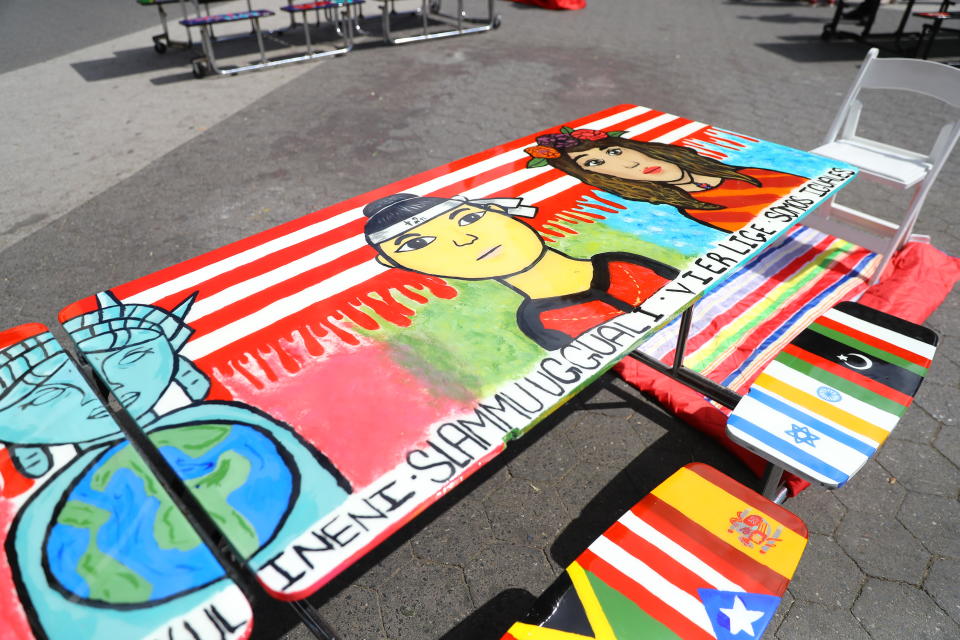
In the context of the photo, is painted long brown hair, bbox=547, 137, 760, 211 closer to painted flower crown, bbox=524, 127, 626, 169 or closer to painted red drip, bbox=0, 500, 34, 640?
painted flower crown, bbox=524, 127, 626, 169

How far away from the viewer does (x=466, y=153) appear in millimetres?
4492

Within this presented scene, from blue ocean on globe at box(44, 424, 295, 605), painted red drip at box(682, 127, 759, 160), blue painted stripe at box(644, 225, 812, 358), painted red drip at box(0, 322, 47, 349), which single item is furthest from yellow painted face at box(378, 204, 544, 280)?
blue painted stripe at box(644, 225, 812, 358)

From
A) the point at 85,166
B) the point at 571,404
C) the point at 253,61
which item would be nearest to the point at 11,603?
the point at 571,404

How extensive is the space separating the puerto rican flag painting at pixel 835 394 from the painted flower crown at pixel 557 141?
3.56 feet

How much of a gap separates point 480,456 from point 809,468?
83 cm

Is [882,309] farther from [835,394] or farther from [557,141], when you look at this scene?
[557,141]

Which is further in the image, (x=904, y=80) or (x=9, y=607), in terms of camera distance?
(x=904, y=80)

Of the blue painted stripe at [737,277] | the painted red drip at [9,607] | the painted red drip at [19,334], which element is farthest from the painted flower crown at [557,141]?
the painted red drip at [9,607]

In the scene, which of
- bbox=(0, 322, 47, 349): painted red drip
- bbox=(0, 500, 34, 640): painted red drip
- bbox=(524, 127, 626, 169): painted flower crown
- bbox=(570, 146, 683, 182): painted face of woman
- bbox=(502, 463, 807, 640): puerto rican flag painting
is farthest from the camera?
bbox=(524, 127, 626, 169): painted flower crown

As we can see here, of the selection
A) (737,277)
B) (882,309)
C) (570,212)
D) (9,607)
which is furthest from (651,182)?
(9,607)

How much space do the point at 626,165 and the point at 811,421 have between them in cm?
111

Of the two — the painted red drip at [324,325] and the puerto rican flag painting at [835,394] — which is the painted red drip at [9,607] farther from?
the puerto rican flag painting at [835,394]

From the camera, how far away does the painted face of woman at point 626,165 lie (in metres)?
2.07

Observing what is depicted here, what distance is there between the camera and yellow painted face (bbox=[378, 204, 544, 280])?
1.56 metres
